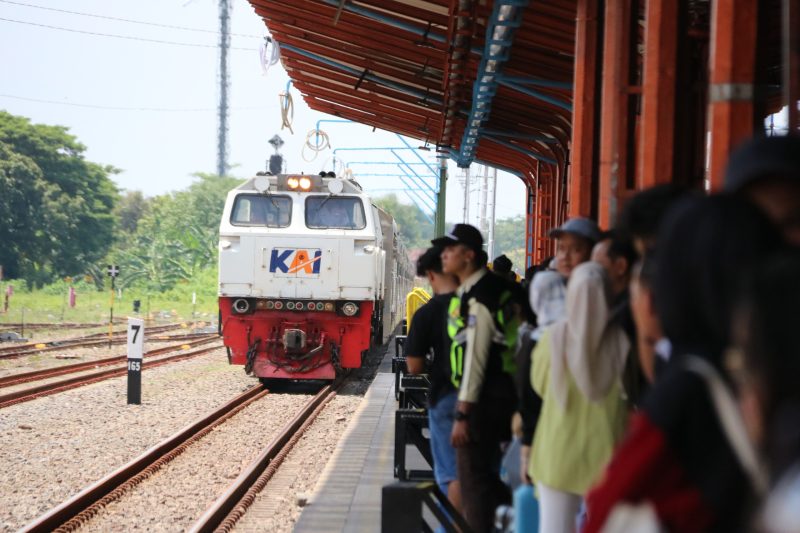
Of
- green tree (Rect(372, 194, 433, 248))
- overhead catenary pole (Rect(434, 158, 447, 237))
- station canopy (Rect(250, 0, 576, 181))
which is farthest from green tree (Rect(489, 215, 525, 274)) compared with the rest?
station canopy (Rect(250, 0, 576, 181))

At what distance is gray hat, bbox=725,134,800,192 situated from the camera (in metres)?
1.99

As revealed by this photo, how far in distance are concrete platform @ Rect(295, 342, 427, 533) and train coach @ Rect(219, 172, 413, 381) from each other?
9.88 ft

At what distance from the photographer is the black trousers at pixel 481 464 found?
17.6ft

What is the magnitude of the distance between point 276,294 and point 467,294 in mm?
10716

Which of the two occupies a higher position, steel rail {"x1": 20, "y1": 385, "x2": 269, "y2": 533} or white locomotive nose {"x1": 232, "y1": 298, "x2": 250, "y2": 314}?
white locomotive nose {"x1": 232, "y1": 298, "x2": 250, "y2": 314}

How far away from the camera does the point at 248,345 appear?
16109mm

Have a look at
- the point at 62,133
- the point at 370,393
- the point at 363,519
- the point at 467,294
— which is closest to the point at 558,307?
the point at 467,294

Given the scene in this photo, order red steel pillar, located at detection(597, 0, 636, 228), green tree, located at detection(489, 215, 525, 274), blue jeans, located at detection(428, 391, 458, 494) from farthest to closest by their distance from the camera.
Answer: green tree, located at detection(489, 215, 525, 274), red steel pillar, located at detection(597, 0, 636, 228), blue jeans, located at detection(428, 391, 458, 494)

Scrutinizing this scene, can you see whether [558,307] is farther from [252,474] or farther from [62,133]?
[62,133]

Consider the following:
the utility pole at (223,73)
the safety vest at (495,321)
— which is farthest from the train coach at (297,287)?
the utility pole at (223,73)

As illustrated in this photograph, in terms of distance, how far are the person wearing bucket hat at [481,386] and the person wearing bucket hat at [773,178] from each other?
10.8 feet

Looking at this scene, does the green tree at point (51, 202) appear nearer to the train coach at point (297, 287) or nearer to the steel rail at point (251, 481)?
the train coach at point (297, 287)

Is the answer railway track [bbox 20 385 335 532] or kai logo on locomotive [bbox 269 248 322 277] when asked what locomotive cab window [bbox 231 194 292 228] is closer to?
kai logo on locomotive [bbox 269 248 322 277]

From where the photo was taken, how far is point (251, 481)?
966 centimetres
